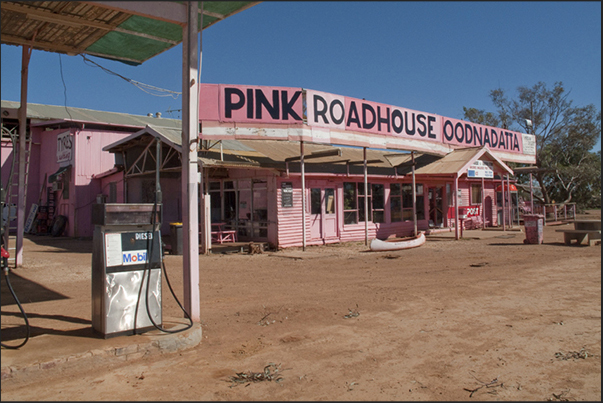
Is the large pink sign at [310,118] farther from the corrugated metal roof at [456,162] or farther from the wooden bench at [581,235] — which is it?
the wooden bench at [581,235]

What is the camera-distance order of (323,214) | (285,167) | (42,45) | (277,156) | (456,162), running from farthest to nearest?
(456,162)
(277,156)
(323,214)
(285,167)
(42,45)

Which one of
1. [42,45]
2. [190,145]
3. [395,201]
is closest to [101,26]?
[42,45]

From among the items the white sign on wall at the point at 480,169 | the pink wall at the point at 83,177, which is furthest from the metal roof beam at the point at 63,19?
the pink wall at the point at 83,177

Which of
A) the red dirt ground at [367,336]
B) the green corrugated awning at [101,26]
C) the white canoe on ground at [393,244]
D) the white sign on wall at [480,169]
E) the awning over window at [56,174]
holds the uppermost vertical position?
the green corrugated awning at [101,26]

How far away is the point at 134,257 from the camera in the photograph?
5.32 metres

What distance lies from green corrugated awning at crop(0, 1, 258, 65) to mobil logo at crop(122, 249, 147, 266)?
2.90 meters

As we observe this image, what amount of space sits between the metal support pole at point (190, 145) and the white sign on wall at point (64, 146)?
60.9ft

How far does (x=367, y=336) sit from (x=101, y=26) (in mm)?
6507

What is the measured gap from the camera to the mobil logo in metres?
5.26

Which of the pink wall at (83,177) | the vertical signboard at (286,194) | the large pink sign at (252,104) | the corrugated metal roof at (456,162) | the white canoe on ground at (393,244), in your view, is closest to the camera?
the large pink sign at (252,104)

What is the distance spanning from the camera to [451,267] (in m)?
11.4

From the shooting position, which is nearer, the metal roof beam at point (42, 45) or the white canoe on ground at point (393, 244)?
the metal roof beam at point (42, 45)

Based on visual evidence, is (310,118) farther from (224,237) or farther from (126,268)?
(126,268)

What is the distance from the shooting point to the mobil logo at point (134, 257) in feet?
17.2
